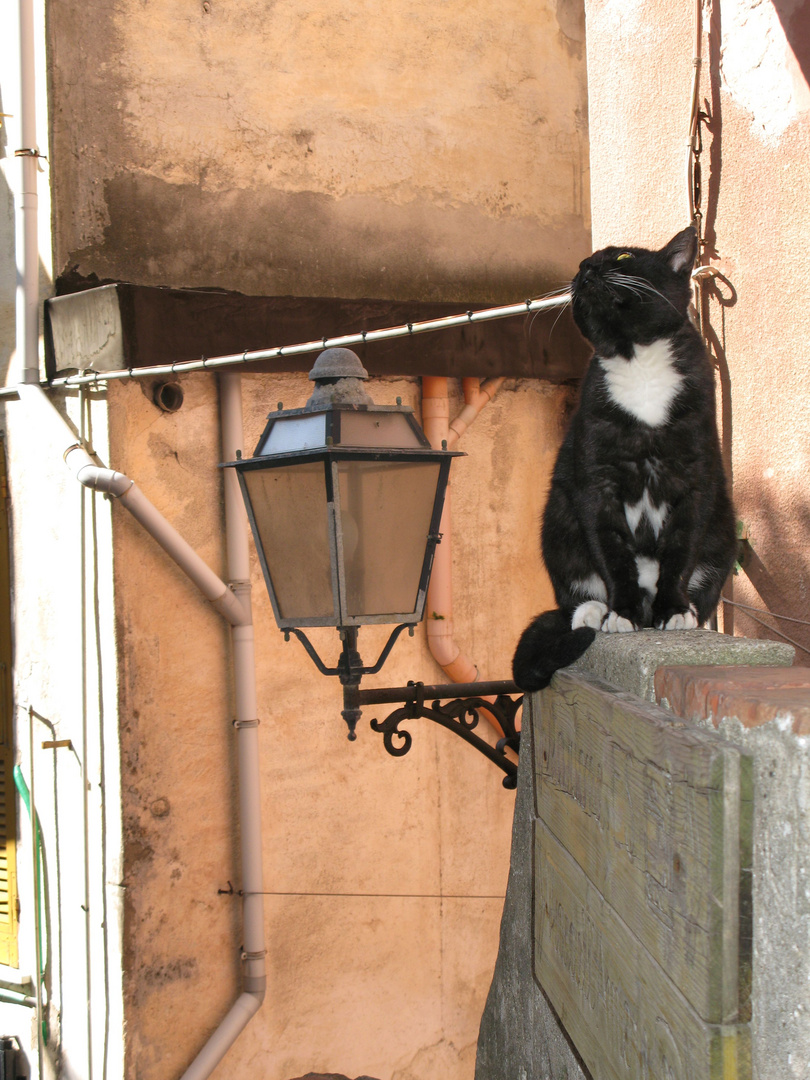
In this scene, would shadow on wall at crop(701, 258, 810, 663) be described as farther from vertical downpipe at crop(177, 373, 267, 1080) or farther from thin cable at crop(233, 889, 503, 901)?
thin cable at crop(233, 889, 503, 901)

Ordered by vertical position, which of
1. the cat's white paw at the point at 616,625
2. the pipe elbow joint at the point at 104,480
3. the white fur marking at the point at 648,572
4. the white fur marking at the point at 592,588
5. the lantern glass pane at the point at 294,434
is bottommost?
the cat's white paw at the point at 616,625

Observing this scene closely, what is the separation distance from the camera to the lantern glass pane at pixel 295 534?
109 inches

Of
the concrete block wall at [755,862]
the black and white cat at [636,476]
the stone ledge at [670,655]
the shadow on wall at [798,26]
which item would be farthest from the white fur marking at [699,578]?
the shadow on wall at [798,26]

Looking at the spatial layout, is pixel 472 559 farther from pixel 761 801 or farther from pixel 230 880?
pixel 761 801

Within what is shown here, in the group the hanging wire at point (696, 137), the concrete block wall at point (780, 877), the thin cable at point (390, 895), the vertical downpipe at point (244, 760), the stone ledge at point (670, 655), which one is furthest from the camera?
the thin cable at point (390, 895)

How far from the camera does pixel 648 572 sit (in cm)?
213

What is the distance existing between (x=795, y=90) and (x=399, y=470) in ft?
4.84

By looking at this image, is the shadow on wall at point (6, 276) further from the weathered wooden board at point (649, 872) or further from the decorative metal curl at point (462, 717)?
the weathered wooden board at point (649, 872)

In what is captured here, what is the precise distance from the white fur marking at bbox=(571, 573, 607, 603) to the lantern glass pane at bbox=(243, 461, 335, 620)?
79 centimetres

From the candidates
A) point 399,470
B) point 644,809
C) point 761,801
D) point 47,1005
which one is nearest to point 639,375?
point 399,470

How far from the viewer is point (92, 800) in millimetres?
4410

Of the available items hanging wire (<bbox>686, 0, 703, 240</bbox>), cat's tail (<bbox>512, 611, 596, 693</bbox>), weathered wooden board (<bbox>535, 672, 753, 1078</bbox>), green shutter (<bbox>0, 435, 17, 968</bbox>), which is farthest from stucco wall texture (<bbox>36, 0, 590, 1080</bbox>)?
weathered wooden board (<bbox>535, 672, 753, 1078</bbox>)

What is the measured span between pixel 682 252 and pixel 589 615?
907 millimetres

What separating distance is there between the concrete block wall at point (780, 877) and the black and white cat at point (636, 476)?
85 centimetres
